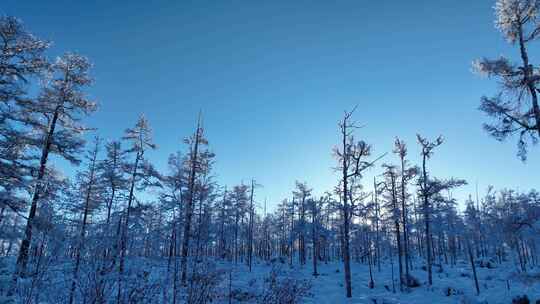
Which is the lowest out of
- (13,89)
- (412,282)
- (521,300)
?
(412,282)

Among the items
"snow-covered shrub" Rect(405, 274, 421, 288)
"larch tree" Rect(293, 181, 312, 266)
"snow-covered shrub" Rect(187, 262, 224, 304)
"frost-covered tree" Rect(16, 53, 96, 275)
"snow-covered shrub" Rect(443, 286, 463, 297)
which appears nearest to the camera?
"snow-covered shrub" Rect(187, 262, 224, 304)

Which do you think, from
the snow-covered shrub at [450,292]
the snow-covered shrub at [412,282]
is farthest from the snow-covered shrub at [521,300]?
the snow-covered shrub at [412,282]

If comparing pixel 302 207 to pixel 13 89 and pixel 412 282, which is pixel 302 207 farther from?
pixel 13 89

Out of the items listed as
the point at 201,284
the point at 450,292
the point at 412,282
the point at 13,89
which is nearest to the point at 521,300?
the point at 450,292

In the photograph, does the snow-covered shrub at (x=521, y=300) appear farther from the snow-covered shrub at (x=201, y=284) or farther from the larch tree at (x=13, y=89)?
the larch tree at (x=13, y=89)

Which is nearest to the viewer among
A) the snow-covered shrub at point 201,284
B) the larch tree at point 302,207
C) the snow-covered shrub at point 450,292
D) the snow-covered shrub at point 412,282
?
the snow-covered shrub at point 201,284

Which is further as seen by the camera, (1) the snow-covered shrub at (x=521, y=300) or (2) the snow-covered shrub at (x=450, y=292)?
(2) the snow-covered shrub at (x=450, y=292)

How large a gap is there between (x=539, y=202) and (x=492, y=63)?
6.30m

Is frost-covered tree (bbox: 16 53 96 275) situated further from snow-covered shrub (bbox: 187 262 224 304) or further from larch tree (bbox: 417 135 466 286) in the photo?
larch tree (bbox: 417 135 466 286)

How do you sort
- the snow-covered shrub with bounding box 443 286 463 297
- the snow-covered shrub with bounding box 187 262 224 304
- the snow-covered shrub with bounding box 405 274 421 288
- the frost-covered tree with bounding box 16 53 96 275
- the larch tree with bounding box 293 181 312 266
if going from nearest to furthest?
the snow-covered shrub with bounding box 187 262 224 304
the frost-covered tree with bounding box 16 53 96 275
the snow-covered shrub with bounding box 443 286 463 297
the snow-covered shrub with bounding box 405 274 421 288
the larch tree with bounding box 293 181 312 266

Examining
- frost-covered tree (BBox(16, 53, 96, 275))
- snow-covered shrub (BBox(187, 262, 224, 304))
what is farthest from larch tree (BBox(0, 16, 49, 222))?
snow-covered shrub (BBox(187, 262, 224, 304))

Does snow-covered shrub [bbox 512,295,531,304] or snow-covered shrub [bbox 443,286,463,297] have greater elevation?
snow-covered shrub [bbox 512,295,531,304]

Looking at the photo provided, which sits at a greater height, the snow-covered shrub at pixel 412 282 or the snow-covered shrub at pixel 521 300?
the snow-covered shrub at pixel 521 300

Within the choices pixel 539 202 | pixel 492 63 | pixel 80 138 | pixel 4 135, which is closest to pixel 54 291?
pixel 4 135
